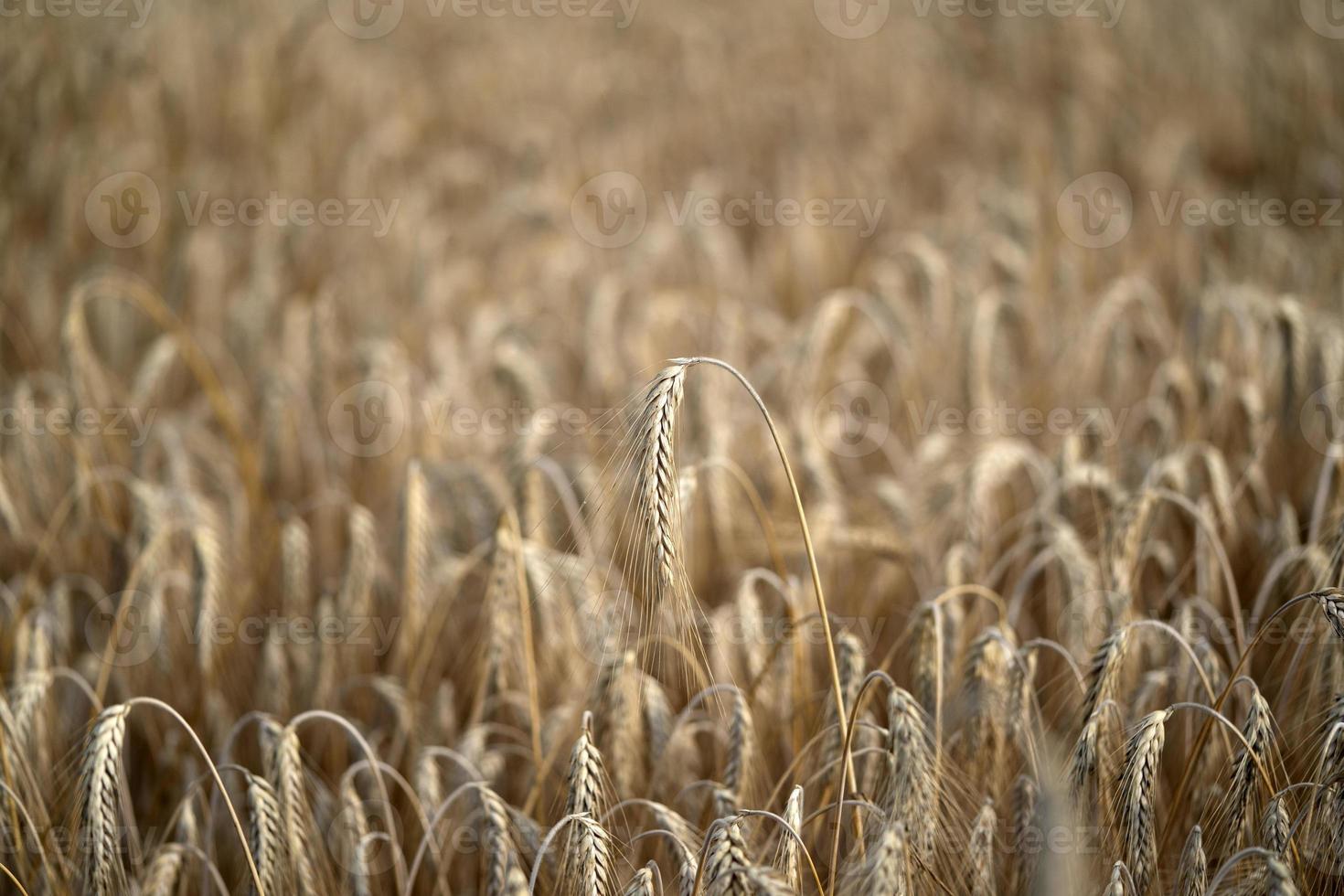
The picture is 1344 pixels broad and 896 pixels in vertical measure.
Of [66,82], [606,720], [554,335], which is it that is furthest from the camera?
[66,82]

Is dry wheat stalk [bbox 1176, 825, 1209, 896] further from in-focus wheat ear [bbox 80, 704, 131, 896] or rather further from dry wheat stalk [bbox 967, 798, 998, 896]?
in-focus wheat ear [bbox 80, 704, 131, 896]

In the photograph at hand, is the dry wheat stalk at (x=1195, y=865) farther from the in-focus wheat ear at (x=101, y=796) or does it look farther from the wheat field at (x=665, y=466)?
the in-focus wheat ear at (x=101, y=796)

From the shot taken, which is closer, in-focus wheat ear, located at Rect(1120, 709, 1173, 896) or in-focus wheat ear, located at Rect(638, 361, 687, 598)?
in-focus wheat ear, located at Rect(638, 361, 687, 598)

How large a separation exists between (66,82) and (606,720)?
422cm

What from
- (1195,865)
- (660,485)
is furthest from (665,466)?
(1195,865)

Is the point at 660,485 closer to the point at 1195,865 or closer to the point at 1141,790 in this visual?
the point at 1141,790

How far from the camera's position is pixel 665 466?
3.49 feet

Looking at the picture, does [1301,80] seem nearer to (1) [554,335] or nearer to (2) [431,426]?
(1) [554,335]

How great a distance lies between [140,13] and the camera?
15.2 ft

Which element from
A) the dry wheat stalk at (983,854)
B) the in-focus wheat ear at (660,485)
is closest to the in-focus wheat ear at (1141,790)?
the dry wheat stalk at (983,854)

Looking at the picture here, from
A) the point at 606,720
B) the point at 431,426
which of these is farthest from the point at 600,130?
the point at 606,720

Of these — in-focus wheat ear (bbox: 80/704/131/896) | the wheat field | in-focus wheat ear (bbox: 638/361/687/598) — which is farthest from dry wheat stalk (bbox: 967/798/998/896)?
in-focus wheat ear (bbox: 80/704/131/896)

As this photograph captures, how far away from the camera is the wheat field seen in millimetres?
1374

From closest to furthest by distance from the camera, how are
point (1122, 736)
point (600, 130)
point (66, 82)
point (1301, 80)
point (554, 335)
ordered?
point (1122, 736), point (554, 335), point (66, 82), point (1301, 80), point (600, 130)
